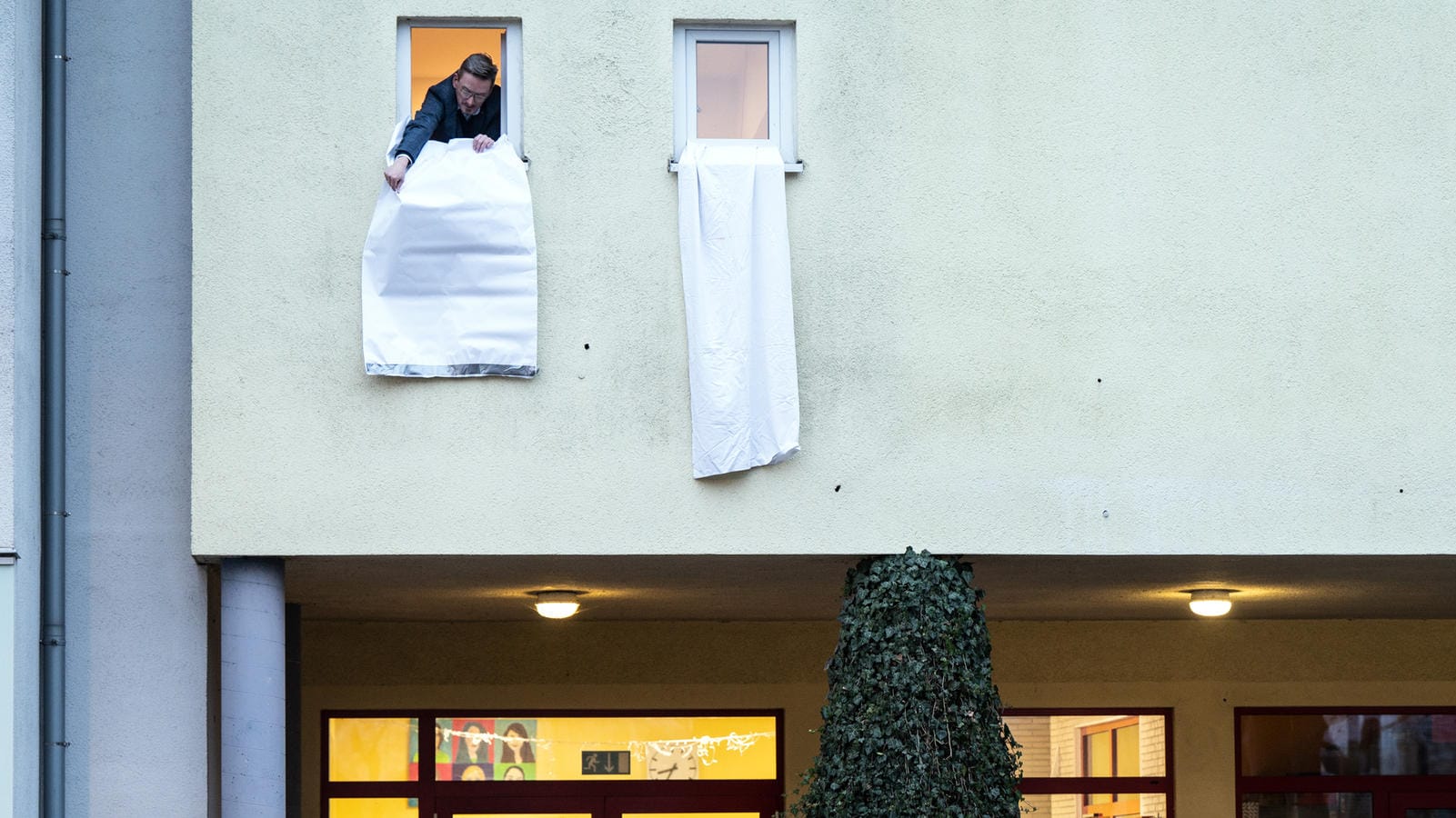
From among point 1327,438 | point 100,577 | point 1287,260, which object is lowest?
point 100,577

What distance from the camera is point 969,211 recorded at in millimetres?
9898

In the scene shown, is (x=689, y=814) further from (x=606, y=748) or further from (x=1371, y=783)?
(x=1371, y=783)

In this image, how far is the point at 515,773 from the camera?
14266 mm

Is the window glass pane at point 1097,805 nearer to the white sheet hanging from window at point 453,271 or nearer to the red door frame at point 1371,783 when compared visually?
the red door frame at point 1371,783

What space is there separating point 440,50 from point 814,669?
6.28 meters

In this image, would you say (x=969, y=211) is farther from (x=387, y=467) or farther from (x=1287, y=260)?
(x=387, y=467)

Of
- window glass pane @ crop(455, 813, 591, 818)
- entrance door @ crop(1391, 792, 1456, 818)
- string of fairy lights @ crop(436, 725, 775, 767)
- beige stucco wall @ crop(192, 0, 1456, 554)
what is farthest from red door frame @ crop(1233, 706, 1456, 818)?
window glass pane @ crop(455, 813, 591, 818)

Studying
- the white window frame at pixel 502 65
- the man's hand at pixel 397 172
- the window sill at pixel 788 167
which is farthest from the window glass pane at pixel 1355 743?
the man's hand at pixel 397 172

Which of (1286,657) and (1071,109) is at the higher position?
(1071,109)

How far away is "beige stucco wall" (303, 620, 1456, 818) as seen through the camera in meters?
14.2

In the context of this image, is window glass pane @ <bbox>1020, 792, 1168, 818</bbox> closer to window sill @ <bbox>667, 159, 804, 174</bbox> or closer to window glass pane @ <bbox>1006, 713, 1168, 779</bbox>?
window glass pane @ <bbox>1006, 713, 1168, 779</bbox>

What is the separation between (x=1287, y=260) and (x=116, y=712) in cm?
663

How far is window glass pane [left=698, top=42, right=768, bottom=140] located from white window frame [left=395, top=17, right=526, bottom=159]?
0.97 meters

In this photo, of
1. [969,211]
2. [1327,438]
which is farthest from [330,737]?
[1327,438]
